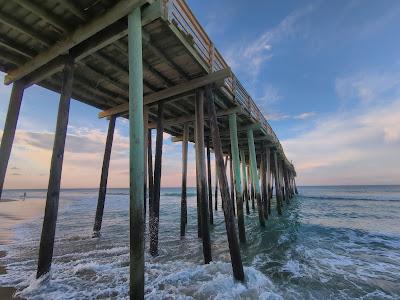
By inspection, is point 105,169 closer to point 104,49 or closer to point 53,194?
point 53,194

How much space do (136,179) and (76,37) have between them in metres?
3.67

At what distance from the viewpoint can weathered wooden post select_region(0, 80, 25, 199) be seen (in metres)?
6.18

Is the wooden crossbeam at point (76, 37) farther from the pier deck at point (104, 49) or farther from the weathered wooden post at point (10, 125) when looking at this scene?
the weathered wooden post at point (10, 125)

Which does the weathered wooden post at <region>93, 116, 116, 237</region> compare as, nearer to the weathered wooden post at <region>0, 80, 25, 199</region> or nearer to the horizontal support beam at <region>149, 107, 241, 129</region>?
the horizontal support beam at <region>149, 107, 241, 129</region>

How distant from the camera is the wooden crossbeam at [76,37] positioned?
450cm

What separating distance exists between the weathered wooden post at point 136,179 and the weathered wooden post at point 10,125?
4433 mm

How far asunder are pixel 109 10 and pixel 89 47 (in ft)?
3.62

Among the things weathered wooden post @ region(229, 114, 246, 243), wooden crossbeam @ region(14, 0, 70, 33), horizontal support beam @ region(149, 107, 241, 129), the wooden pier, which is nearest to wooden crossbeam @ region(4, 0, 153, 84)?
the wooden pier

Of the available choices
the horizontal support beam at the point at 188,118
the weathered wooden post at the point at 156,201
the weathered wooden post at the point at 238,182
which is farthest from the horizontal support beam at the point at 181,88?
the weathered wooden post at the point at 238,182

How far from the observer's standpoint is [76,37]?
5203 millimetres

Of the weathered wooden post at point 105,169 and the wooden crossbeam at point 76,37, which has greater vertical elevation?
the wooden crossbeam at point 76,37

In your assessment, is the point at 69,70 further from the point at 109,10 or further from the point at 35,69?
the point at 109,10

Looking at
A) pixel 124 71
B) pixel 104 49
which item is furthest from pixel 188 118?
pixel 104 49

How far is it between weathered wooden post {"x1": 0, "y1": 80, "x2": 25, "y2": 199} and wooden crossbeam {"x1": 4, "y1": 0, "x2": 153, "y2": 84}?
30 cm
